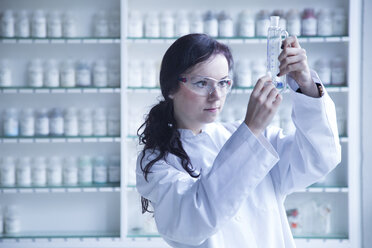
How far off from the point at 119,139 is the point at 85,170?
35cm

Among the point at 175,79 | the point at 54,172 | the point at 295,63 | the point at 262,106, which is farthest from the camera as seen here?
the point at 54,172

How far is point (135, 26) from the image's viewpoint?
3.14 meters

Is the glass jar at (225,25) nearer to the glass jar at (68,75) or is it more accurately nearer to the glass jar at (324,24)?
the glass jar at (324,24)

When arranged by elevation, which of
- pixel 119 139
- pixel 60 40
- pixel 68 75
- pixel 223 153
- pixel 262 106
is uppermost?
pixel 60 40

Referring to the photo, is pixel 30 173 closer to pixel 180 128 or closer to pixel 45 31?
pixel 45 31

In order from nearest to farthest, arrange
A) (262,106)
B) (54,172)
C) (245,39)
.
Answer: (262,106) → (245,39) → (54,172)

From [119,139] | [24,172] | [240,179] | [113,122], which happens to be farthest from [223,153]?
[24,172]

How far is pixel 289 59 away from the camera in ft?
3.60

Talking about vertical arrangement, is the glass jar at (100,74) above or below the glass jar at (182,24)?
below

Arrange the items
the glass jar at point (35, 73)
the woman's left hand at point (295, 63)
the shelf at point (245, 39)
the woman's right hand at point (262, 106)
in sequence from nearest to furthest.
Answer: the woman's right hand at point (262, 106)
the woman's left hand at point (295, 63)
the shelf at point (245, 39)
the glass jar at point (35, 73)

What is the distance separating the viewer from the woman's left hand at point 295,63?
1.10m

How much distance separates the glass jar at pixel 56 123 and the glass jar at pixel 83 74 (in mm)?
251

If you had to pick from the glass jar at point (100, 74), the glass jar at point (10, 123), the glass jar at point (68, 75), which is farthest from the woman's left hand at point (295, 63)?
the glass jar at point (10, 123)

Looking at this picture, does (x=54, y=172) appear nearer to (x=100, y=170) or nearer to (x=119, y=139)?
(x=100, y=170)
